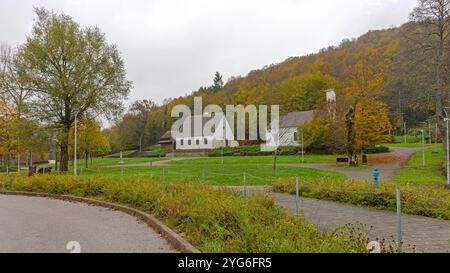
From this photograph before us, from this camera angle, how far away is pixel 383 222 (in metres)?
9.89

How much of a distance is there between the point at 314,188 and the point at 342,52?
66.6m

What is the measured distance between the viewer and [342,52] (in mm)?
75688

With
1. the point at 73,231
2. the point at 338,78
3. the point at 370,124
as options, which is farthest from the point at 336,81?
the point at 73,231

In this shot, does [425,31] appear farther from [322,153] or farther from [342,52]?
[342,52]

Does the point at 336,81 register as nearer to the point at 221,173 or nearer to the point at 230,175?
the point at 221,173

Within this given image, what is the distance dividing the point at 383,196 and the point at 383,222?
253cm

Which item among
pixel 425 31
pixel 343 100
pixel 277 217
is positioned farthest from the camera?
pixel 343 100

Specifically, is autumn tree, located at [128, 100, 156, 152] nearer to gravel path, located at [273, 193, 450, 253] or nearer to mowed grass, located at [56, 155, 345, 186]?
mowed grass, located at [56, 155, 345, 186]

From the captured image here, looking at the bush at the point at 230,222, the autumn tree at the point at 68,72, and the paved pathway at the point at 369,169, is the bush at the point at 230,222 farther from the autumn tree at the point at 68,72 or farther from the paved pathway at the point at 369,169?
the autumn tree at the point at 68,72

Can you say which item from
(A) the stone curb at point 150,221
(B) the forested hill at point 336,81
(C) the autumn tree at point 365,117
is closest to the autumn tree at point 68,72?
(B) the forested hill at point 336,81

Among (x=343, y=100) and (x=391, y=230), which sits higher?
(x=343, y=100)

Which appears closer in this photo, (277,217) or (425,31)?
(277,217)

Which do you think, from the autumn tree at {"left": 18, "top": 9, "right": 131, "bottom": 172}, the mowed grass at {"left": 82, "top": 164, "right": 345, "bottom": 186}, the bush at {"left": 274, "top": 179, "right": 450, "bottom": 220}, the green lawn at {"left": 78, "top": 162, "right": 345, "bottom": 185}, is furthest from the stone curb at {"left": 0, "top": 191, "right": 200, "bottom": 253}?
the autumn tree at {"left": 18, "top": 9, "right": 131, "bottom": 172}

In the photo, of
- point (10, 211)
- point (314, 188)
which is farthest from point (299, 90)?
point (10, 211)
